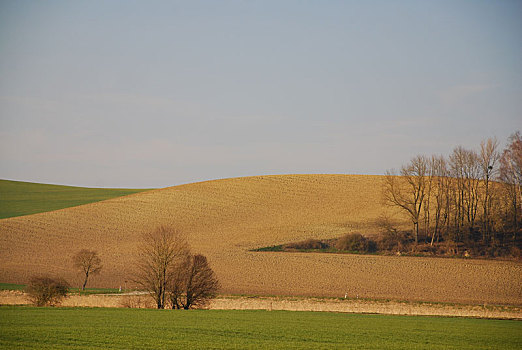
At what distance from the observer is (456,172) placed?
5866 cm

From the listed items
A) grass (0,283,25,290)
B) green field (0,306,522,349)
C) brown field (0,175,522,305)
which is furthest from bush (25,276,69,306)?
brown field (0,175,522,305)

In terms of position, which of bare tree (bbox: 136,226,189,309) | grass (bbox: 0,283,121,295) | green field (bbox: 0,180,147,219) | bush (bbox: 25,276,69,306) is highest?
green field (bbox: 0,180,147,219)

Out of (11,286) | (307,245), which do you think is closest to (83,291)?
(11,286)

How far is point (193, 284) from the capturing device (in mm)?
30922

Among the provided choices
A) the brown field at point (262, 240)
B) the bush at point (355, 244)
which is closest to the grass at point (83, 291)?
the brown field at point (262, 240)

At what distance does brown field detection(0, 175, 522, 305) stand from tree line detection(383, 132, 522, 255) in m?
4.68

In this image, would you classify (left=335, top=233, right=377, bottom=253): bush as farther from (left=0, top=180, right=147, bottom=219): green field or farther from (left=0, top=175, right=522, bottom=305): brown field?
(left=0, top=180, right=147, bottom=219): green field

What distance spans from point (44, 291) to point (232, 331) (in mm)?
14574

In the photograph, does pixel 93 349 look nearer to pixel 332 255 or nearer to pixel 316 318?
pixel 316 318

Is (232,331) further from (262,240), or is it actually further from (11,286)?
(262,240)

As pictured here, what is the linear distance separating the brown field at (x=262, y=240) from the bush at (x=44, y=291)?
9.47 m

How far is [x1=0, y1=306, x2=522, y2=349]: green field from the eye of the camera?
1600 cm

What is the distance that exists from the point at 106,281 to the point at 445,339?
28311 millimetres

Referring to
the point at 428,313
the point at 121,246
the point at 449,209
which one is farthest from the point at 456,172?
the point at 121,246
